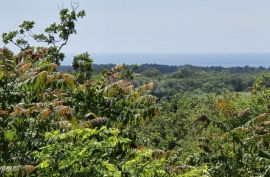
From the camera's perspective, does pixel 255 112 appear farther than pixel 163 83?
No

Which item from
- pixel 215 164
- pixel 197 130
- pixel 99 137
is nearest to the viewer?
pixel 99 137

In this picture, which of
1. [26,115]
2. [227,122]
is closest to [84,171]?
[26,115]

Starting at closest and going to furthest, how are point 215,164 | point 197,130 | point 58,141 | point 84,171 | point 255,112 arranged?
1. point 84,171
2. point 58,141
3. point 215,164
4. point 255,112
5. point 197,130

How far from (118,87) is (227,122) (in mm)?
7431

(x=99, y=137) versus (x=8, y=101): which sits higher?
(x=8, y=101)

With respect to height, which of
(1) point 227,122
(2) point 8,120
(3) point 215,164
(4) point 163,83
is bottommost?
(4) point 163,83

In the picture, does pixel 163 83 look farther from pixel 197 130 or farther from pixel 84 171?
pixel 84 171

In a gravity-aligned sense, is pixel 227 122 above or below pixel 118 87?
below

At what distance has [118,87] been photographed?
8953 mm

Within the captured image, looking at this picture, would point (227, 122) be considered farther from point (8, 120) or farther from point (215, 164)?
point (8, 120)

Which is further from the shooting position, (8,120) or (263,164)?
(263,164)

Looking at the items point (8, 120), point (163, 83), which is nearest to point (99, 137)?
point (8, 120)

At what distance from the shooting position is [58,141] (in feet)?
25.0

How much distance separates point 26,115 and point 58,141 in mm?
668
